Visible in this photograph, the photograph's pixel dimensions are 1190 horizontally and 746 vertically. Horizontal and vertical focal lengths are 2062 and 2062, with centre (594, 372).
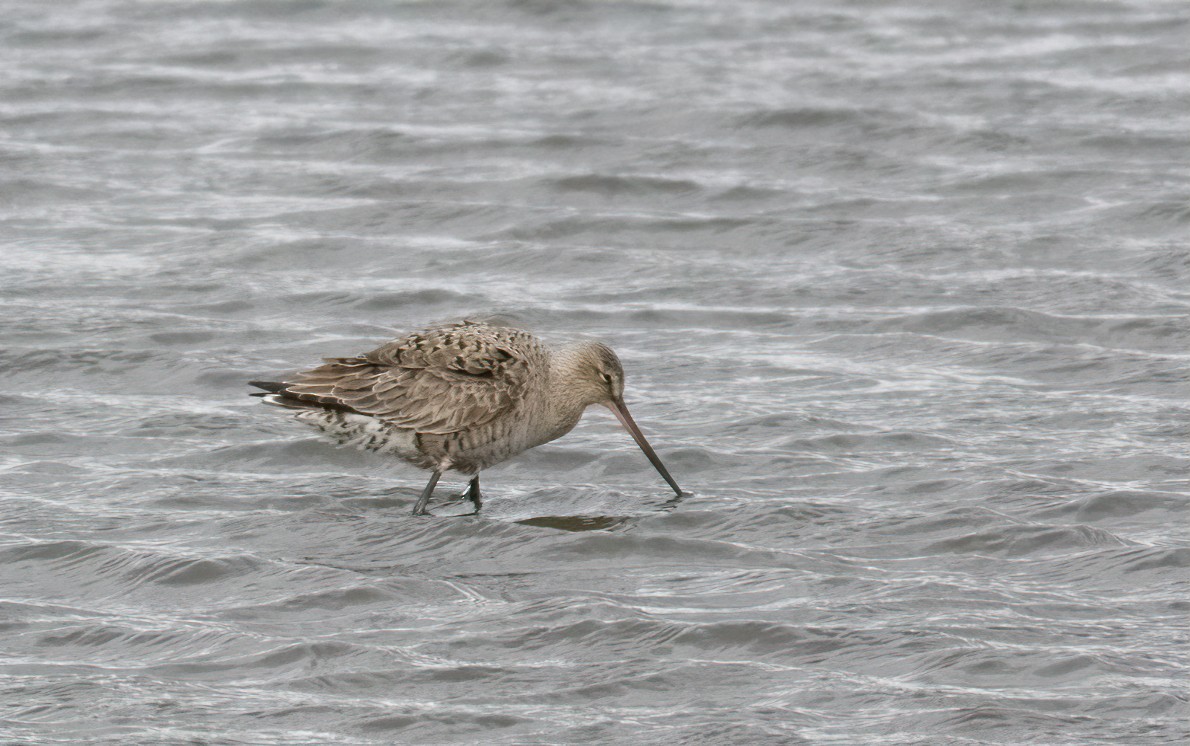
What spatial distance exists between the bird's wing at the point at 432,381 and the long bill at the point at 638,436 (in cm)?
36

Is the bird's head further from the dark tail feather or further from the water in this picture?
the dark tail feather

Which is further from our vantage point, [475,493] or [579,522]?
[475,493]

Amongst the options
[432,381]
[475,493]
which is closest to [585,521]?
[475,493]

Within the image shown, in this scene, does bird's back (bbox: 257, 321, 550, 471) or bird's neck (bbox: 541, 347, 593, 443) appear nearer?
bird's back (bbox: 257, 321, 550, 471)

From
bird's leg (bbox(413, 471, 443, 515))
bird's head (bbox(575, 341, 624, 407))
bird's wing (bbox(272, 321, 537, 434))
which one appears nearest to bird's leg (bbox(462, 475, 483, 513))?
bird's leg (bbox(413, 471, 443, 515))

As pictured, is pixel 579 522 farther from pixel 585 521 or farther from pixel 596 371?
pixel 596 371

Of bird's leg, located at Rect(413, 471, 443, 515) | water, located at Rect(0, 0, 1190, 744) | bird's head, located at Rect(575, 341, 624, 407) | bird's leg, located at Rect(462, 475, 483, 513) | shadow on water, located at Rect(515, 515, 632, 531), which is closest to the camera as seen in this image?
water, located at Rect(0, 0, 1190, 744)

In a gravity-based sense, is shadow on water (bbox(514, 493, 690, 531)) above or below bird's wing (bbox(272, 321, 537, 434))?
below

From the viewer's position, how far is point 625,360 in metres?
9.79

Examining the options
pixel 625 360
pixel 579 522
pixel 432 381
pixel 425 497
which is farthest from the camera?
pixel 625 360

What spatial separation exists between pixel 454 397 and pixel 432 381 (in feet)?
0.39

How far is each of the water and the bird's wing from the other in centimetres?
40

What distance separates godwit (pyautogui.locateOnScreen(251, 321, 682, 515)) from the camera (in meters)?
8.01

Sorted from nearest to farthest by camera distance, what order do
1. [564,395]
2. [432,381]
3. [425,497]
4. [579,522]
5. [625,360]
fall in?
[579,522] → [425,497] → [432,381] → [564,395] → [625,360]
